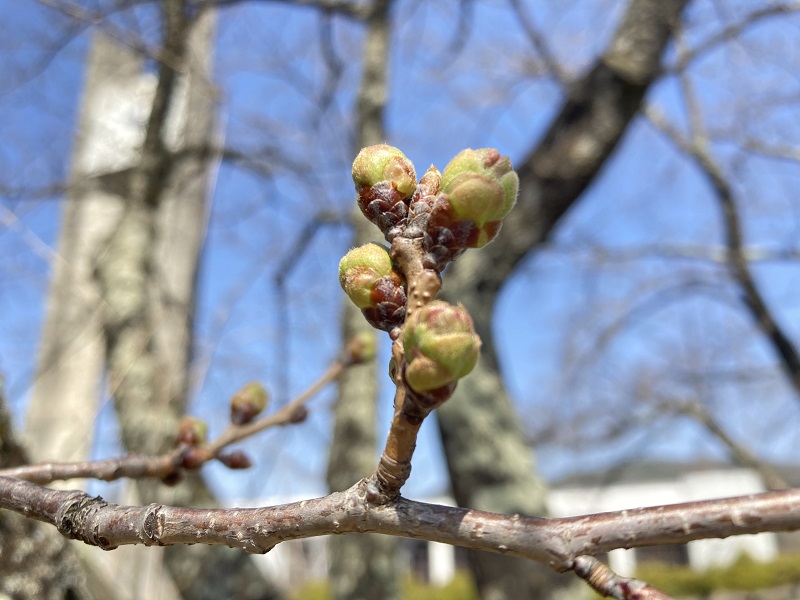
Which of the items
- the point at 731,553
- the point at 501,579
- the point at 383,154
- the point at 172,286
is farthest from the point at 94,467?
the point at 731,553

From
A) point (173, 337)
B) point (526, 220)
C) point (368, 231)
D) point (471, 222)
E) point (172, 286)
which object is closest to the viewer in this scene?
point (471, 222)

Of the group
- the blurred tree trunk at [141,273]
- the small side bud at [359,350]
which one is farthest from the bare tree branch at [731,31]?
the small side bud at [359,350]

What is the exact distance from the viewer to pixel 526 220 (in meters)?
3.80

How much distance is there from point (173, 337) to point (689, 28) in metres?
3.41

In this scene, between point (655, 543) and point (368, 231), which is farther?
point (368, 231)

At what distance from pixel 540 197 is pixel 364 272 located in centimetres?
315

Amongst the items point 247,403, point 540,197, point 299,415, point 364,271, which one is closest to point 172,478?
point 247,403

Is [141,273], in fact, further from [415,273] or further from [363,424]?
[415,273]

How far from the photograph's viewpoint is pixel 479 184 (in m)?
0.70

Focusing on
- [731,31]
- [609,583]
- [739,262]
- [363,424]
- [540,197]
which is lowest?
[609,583]

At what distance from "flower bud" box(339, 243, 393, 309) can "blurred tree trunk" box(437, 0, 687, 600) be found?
266 centimetres

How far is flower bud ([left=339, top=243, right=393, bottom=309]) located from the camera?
760mm

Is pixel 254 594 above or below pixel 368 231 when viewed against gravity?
below

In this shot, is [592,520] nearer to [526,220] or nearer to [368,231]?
[368,231]
